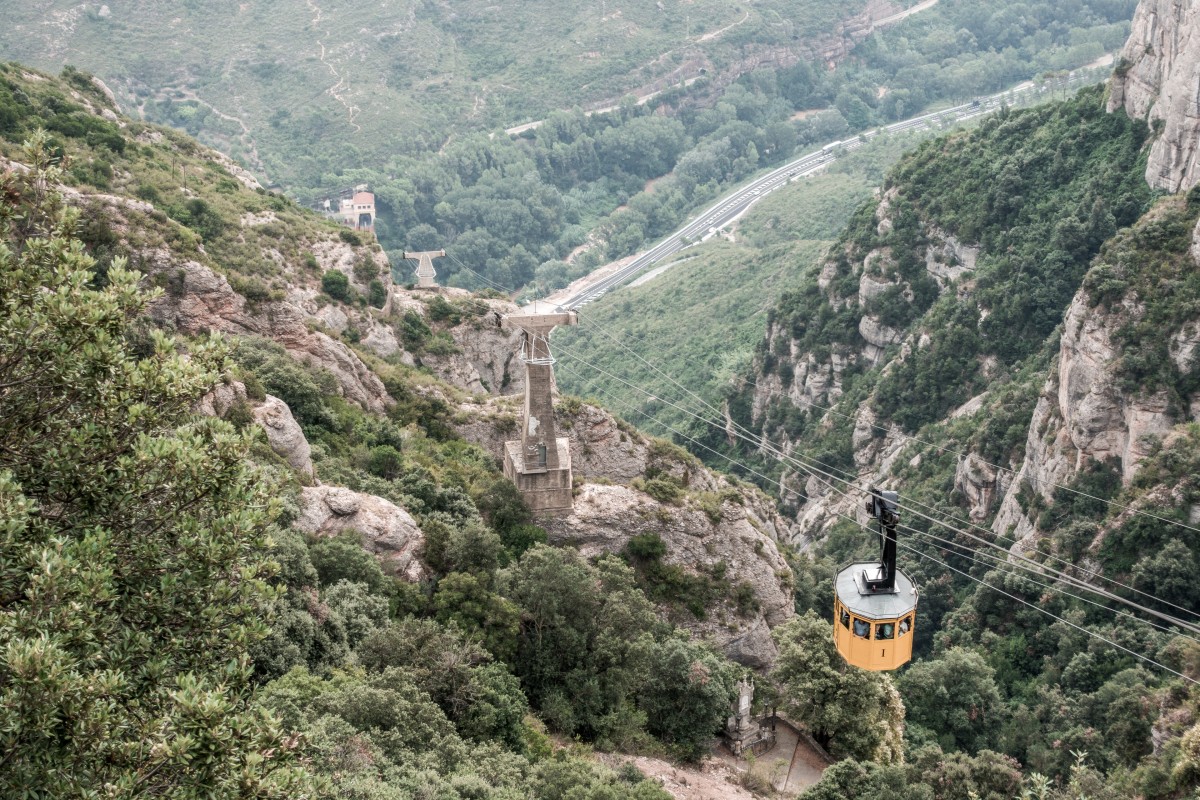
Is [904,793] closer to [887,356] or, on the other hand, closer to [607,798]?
[607,798]

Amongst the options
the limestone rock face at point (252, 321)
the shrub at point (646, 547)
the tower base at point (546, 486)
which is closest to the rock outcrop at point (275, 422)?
the limestone rock face at point (252, 321)

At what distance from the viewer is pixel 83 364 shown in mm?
15625

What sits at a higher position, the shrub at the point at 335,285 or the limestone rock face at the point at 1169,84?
the limestone rock face at the point at 1169,84

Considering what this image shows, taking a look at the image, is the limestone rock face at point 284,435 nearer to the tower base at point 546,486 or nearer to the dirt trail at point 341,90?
the tower base at point 546,486

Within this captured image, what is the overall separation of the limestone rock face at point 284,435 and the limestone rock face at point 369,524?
1.20 m

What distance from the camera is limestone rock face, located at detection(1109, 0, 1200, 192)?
71875mm

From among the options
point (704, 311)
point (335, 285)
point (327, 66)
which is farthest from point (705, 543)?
point (327, 66)

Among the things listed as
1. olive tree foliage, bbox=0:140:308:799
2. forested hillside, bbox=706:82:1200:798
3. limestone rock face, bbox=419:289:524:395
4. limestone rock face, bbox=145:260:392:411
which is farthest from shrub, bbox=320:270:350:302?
olive tree foliage, bbox=0:140:308:799

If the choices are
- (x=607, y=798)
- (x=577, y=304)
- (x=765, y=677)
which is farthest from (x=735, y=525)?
(x=577, y=304)

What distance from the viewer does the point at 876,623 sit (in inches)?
901

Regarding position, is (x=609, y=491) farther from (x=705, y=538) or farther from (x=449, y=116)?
(x=449, y=116)

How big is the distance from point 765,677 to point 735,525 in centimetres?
621

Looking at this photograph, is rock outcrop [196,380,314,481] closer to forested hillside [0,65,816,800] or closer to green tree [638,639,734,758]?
forested hillside [0,65,816,800]

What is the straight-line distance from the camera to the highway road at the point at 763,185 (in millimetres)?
154500
